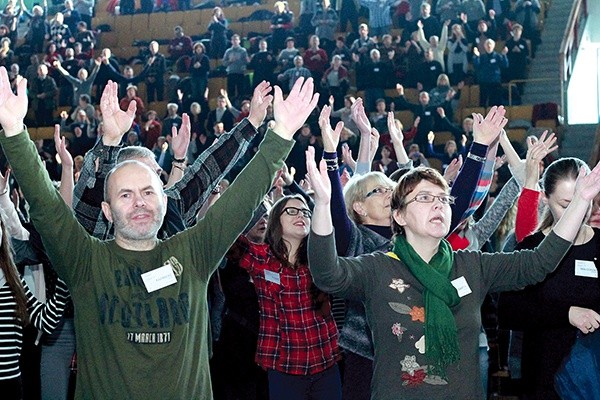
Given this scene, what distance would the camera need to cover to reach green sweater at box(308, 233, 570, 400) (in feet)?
9.64

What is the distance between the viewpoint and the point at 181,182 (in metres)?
3.90

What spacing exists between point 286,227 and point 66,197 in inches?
41.0

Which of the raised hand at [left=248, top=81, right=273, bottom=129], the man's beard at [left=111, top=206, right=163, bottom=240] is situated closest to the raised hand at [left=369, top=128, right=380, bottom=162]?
the raised hand at [left=248, top=81, right=273, bottom=129]

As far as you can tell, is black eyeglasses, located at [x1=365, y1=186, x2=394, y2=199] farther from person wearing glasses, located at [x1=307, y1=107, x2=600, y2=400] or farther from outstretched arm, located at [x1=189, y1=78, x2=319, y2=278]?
outstretched arm, located at [x1=189, y1=78, x2=319, y2=278]

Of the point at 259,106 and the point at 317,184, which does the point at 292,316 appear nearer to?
the point at 259,106

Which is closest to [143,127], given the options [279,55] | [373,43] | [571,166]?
[279,55]

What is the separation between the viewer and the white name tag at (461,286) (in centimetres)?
306

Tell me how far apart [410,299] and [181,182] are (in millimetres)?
1279

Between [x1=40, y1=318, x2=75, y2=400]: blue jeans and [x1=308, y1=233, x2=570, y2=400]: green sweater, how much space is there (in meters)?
2.12

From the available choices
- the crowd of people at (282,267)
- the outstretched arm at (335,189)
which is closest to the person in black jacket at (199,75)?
the crowd of people at (282,267)

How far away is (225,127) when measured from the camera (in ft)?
41.9

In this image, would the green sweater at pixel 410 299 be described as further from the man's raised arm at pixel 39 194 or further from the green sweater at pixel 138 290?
the man's raised arm at pixel 39 194

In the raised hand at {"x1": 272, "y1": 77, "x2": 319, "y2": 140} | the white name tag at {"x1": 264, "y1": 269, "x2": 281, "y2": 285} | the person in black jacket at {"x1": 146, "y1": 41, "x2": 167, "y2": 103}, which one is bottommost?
the person in black jacket at {"x1": 146, "y1": 41, "x2": 167, "y2": 103}

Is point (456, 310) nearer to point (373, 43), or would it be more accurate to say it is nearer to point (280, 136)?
point (280, 136)
